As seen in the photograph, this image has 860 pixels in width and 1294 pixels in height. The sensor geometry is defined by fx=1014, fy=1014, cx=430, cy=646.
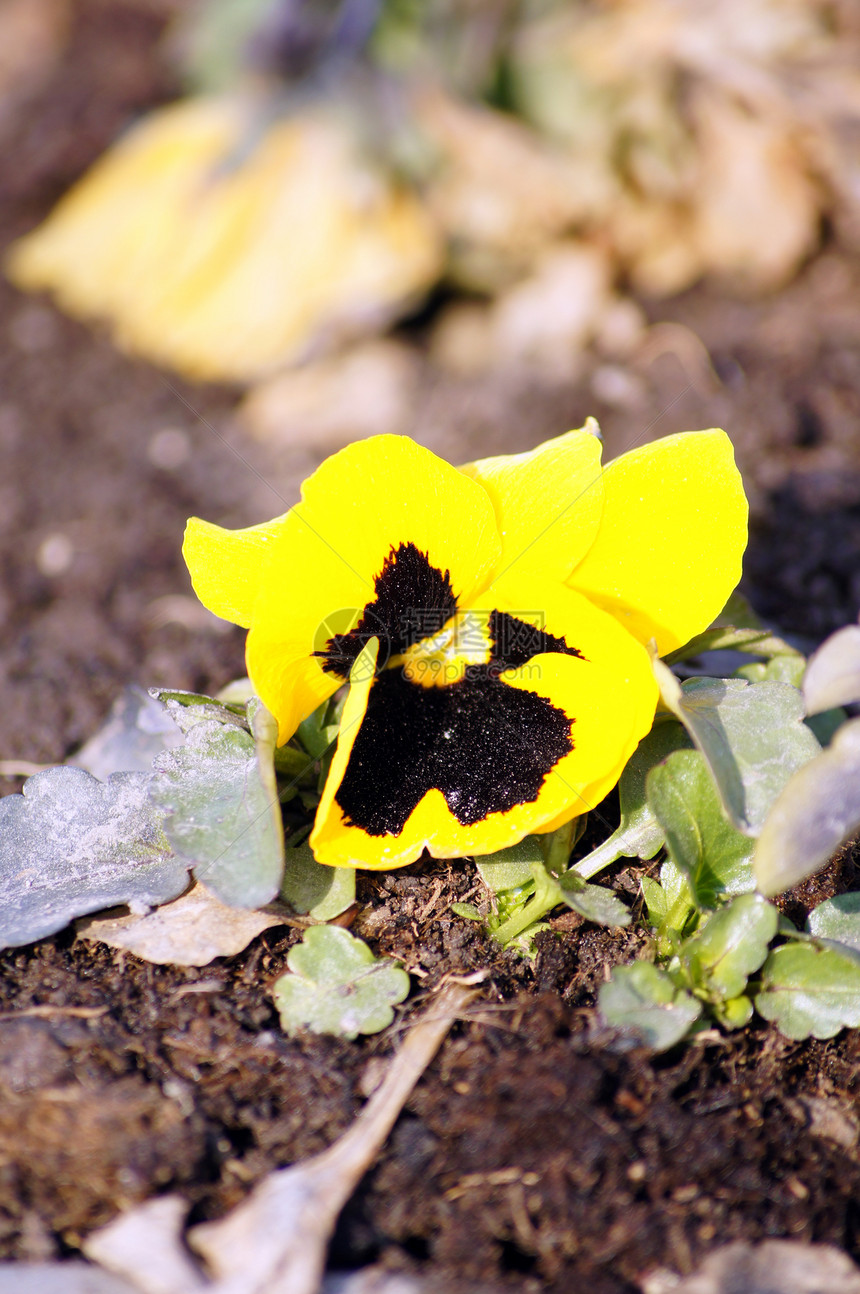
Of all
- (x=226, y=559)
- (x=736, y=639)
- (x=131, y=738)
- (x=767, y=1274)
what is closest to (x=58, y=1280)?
(x=767, y=1274)

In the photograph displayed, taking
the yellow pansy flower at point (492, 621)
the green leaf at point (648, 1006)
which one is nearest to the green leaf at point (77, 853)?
the yellow pansy flower at point (492, 621)

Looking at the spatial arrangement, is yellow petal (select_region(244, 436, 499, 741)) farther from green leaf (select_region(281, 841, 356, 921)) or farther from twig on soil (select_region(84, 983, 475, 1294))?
twig on soil (select_region(84, 983, 475, 1294))

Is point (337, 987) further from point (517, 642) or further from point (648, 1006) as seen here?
point (517, 642)

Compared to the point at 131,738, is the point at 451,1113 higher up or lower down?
higher up

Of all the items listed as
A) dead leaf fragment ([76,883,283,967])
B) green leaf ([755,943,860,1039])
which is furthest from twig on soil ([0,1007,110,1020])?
green leaf ([755,943,860,1039])

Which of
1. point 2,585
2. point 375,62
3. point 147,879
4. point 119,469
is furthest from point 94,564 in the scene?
point 375,62

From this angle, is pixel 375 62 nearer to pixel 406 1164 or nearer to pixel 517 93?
pixel 517 93
